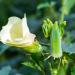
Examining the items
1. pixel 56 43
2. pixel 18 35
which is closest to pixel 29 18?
pixel 18 35

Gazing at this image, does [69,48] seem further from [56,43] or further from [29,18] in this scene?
[29,18]

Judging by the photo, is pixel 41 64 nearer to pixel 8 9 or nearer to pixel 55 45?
pixel 55 45

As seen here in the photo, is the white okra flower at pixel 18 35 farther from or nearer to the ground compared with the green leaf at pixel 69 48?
farther from the ground

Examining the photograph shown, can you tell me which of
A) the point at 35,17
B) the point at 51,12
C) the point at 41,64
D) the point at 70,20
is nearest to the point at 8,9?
the point at 35,17

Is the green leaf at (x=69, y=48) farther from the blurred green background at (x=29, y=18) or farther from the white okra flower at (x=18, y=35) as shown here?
the white okra flower at (x=18, y=35)

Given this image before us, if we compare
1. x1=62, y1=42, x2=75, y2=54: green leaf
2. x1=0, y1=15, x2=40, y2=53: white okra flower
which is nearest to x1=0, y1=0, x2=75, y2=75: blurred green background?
x1=62, y1=42, x2=75, y2=54: green leaf

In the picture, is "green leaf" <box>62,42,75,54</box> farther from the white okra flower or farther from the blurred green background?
the white okra flower

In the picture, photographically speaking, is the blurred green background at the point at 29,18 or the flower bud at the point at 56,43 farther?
the blurred green background at the point at 29,18

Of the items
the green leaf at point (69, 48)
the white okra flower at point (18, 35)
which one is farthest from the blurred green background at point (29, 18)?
the white okra flower at point (18, 35)
